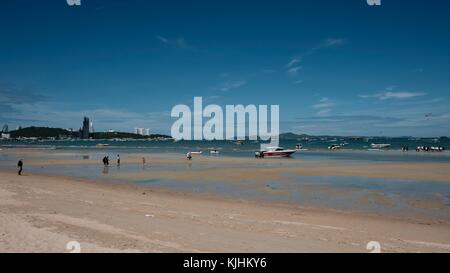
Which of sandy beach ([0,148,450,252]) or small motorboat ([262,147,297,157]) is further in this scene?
small motorboat ([262,147,297,157])

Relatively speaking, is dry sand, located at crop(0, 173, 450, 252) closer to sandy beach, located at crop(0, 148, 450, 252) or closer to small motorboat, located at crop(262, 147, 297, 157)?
sandy beach, located at crop(0, 148, 450, 252)

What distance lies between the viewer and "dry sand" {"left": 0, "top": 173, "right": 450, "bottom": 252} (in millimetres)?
9195

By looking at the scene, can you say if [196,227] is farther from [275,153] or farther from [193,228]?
[275,153]

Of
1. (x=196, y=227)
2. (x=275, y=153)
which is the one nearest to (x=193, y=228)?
(x=196, y=227)

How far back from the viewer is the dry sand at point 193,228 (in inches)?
362

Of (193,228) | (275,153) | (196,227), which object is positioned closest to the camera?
(193,228)

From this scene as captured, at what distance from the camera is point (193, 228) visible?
37.1 ft

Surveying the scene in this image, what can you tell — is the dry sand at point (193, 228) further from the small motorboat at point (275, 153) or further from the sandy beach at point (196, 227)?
the small motorboat at point (275, 153)

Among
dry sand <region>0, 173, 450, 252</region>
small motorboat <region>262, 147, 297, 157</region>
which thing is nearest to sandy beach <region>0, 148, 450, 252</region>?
dry sand <region>0, 173, 450, 252</region>

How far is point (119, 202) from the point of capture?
16922 mm

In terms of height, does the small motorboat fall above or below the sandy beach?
above
